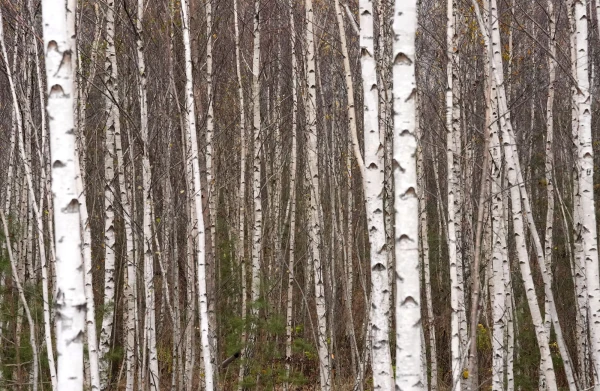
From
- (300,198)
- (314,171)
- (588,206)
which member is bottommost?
(588,206)

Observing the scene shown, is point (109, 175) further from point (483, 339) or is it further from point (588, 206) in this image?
point (483, 339)

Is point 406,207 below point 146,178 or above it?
below

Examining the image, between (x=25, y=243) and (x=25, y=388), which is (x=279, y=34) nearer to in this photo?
(x=25, y=243)

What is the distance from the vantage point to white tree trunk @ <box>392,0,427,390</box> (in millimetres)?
2092

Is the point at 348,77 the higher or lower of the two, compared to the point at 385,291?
higher

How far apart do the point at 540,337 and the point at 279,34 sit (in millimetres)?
6495

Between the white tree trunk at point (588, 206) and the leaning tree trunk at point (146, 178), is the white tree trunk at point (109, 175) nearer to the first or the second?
the leaning tree trunk at point (146, 178)

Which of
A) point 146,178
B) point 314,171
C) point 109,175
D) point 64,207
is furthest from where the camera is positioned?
point 109,175

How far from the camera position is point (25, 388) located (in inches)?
281

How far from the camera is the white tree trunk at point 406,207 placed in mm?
2092

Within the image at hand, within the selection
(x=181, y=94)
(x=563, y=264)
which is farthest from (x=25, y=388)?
(x=563, y=264)

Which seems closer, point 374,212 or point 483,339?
point 374,212

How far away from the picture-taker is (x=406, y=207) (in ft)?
6.88

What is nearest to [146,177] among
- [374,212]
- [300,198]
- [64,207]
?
[374,212]
